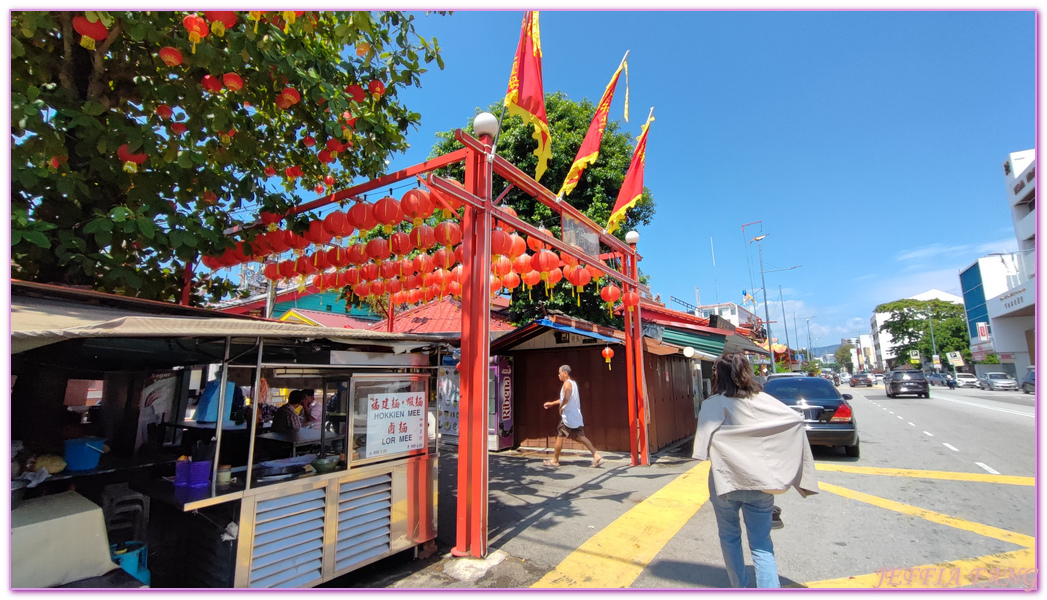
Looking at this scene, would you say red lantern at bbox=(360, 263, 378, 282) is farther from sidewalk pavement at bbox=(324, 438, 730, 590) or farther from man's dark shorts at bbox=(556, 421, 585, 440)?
man's dark shorts at bbox=(556, 421, 585, 440)

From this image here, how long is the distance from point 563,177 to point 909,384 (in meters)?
26.7

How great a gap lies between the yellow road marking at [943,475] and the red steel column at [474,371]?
252 inches

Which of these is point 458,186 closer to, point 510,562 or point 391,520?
point 391,520

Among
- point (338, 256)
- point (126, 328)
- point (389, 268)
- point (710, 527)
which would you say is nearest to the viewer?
point (126, 328)

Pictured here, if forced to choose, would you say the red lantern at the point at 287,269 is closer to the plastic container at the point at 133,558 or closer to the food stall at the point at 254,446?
the food stall at the point at 254,446

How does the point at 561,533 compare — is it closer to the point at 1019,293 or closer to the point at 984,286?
the point at 1019,293

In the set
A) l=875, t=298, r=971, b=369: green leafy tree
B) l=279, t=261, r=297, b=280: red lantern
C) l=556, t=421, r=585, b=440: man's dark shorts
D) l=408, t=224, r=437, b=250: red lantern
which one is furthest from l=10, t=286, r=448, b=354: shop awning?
l=875, t=298, r=971, b=369: green leafy tree

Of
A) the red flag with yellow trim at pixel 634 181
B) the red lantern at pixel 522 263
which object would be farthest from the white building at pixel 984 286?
the red lantern at pixel 522 263

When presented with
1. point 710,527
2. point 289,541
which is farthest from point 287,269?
point 710,527

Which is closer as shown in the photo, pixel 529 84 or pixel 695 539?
Result: pixel 695 539

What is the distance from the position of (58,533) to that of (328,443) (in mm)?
2335

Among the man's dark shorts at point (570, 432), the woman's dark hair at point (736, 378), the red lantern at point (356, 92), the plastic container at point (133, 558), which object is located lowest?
the plastic container at point (133, 558)

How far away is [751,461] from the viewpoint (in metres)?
3.08

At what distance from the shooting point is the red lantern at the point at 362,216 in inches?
215
